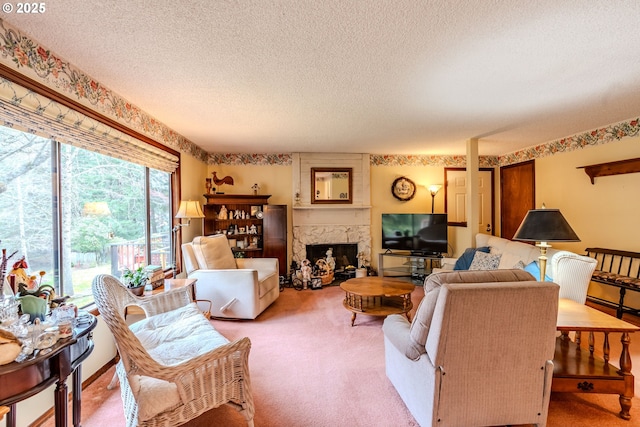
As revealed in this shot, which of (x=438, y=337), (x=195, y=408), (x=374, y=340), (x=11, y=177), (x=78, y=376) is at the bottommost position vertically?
(x=374, y=340)

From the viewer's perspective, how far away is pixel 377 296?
3162mm

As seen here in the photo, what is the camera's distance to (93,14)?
1480mm

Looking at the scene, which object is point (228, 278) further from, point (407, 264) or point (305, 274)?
point (407, 264)

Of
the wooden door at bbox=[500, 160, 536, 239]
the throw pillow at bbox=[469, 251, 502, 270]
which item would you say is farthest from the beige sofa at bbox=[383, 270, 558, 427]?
the wooden door at bbox=[500, 160, 536, 239]

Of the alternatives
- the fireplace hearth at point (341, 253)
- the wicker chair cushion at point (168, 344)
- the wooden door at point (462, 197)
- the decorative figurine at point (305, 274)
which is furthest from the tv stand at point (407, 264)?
the wicker chair cushion at point (168, 344)

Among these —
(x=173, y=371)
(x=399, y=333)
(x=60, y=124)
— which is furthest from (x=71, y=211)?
(x=399, y=333)

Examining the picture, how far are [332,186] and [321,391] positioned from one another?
3.64 metres

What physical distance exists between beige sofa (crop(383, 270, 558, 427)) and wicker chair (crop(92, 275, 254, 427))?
3.19 feet

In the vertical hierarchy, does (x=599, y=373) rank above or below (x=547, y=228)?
below

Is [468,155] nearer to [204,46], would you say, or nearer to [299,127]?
[299,127]

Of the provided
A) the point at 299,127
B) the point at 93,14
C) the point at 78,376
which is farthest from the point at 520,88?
the point at 78,376

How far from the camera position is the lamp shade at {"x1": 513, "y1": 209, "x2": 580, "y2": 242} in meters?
2.04

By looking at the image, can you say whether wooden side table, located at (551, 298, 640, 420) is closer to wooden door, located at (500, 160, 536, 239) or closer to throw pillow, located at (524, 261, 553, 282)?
throw pillow, located at (524, 261, 553, 282)

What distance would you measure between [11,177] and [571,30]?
344cm
